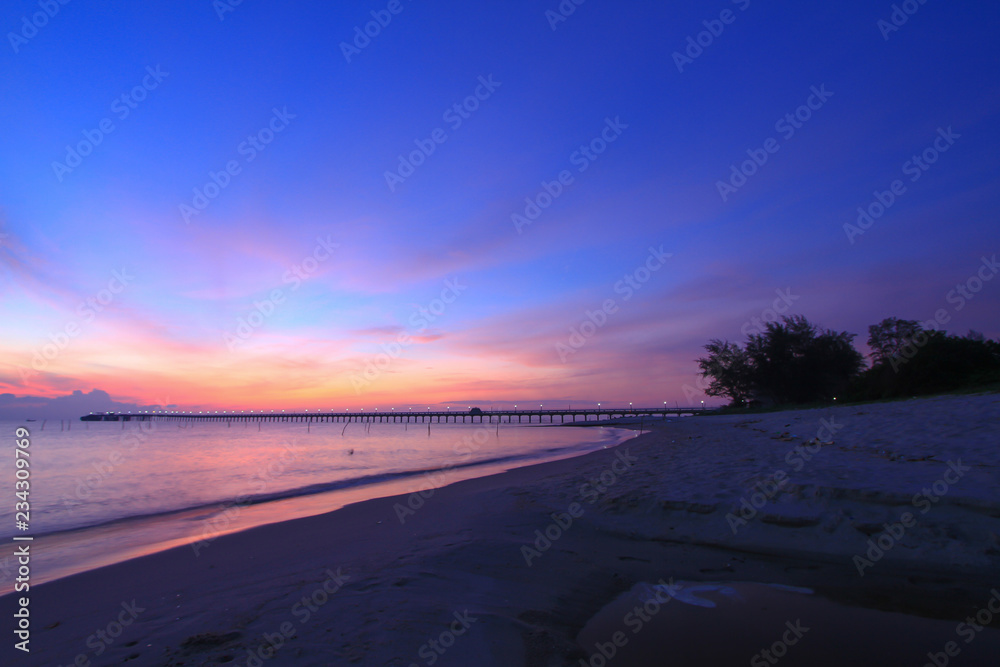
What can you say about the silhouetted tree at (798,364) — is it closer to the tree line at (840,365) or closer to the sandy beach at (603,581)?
the tree line at (840,365)

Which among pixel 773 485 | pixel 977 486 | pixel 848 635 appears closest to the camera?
pixel 848 635

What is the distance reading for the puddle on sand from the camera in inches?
144

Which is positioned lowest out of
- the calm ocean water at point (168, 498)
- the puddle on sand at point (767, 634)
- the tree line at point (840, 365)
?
the calm ocean water at point (168, 498)

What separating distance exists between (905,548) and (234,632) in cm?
734

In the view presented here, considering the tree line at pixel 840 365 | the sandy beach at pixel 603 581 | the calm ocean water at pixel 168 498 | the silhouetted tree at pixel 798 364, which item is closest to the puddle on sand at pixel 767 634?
the sandy beach at pixel 603 581

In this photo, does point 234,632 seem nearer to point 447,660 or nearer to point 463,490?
point 447,660

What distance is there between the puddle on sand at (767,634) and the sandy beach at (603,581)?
0.07 feet

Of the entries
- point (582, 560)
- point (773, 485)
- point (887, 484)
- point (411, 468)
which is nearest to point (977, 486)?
point (887, 484)

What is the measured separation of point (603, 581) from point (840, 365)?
56.0m

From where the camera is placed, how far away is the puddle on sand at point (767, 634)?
366 cm

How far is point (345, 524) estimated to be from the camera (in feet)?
30.6

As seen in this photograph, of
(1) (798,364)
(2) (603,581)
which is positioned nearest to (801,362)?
(1) (798,364)

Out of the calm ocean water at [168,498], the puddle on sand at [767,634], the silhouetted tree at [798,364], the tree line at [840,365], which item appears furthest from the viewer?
the silhouetted tree at [798,364]

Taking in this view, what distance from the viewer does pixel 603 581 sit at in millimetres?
5352
